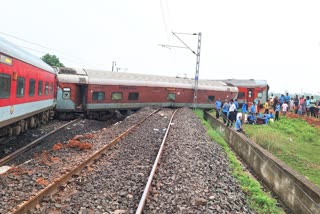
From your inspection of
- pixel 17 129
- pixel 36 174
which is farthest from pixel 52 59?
pixel 36 174

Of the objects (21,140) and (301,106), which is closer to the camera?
(21,140)

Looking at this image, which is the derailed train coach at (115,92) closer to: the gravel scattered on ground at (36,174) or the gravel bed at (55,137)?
the gravel bed at (55,137)

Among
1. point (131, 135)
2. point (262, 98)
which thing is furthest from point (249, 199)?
point (262, 98)

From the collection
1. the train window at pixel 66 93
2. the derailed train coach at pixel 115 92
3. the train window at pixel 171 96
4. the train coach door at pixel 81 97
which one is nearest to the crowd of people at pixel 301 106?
the derailed train coach at pixel 115 92

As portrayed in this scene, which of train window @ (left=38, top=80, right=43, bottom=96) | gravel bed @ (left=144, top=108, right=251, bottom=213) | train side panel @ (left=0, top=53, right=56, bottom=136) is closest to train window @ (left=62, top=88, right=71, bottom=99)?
train side panel @ (left=0, top=53, right=56, bottom=136)

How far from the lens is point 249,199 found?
731 cm

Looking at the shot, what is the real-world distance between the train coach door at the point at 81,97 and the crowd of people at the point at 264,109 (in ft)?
29.1

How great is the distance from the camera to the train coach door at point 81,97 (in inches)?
818

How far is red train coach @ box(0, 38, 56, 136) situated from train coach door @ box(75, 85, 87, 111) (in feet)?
15.1

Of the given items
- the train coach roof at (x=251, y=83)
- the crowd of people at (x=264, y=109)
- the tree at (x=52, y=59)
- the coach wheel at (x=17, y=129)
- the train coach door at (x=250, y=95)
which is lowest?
the coach wheel at (x=17, y=129)

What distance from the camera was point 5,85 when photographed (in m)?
8.85

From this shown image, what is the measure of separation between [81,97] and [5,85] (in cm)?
1251

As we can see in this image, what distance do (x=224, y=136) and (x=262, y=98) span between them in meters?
20.0

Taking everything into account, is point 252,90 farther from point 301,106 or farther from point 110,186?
point 110,186
